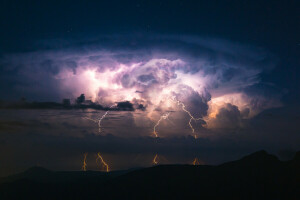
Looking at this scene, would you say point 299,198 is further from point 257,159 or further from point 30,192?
point 30,192

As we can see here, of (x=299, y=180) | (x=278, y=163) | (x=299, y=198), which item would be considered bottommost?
(x=299, y=198)

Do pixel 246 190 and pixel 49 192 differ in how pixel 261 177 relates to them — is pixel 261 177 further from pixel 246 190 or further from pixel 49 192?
pixel 49 192

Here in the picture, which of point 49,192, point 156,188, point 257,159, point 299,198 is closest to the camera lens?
point 299,198

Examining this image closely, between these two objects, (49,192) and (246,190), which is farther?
(49,192)

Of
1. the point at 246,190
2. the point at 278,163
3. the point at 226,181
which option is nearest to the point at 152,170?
the point at 226,181

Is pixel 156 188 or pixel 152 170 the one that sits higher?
pixel 152 170

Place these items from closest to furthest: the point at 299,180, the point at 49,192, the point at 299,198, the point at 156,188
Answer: the point at 299,198 → the point at 299,180 → the point at 156,188 → the point at 49,192

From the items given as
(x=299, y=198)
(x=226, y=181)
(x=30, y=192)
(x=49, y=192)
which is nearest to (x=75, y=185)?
(x=49, y=192)
